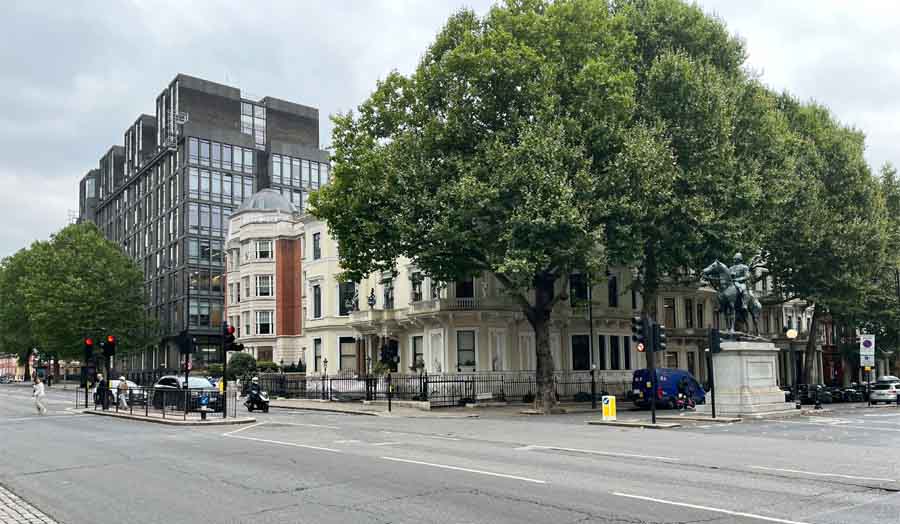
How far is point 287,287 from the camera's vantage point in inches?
2586

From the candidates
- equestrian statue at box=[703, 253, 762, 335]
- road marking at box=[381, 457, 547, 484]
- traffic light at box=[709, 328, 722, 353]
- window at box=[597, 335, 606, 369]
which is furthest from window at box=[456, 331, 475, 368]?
road marking at box=[381, 457, 547, 484]

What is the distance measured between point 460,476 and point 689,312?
51.9m

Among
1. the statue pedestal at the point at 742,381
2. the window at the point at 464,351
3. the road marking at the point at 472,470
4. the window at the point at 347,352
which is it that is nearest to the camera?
the road marking at the point at 472,470

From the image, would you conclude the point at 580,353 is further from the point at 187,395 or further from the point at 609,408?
the point at 187,395

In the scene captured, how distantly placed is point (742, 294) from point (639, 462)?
17.2 meters

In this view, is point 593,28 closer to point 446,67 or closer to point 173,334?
point 446,67

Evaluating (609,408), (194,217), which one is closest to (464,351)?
(609,408)

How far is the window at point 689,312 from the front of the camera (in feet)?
199

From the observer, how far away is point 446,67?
3297 cm

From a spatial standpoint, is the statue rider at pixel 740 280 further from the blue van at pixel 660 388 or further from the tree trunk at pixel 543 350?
the blue van at pixel 660 388

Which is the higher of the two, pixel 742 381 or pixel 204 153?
pixel 204 153

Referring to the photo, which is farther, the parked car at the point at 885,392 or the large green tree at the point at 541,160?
the parked car at the point at 885,392

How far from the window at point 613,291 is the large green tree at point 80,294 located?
47876mm

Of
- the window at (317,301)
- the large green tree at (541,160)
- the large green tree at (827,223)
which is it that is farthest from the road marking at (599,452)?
the window at (317,301)
